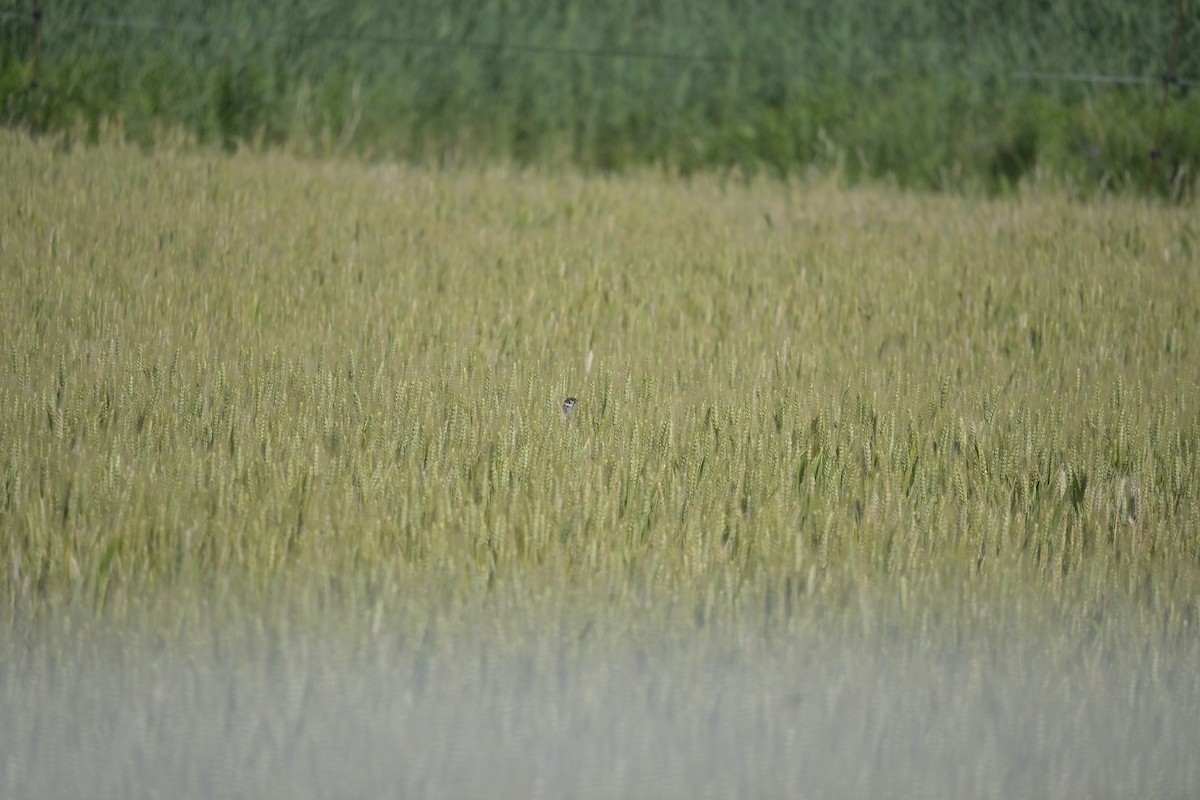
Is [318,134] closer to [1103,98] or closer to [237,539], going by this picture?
[1103,98]

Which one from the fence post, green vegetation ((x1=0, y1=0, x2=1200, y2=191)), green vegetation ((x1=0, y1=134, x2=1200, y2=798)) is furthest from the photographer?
green vegetation ((x1=0, y1=0, x2=1200, y2=191))

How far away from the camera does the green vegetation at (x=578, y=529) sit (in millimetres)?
2283

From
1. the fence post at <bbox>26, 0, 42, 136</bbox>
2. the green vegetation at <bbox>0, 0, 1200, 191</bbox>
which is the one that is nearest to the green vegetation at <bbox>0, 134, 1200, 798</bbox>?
the fence post at <bbox>26, 0, 42, 136</bbox>

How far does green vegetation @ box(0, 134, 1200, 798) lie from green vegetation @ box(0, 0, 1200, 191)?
9.00 feet

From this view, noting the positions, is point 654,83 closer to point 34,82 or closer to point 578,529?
point 34,82

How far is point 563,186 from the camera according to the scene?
7324 mm

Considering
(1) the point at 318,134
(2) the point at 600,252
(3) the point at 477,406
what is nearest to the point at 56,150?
(1) the point at 318,134

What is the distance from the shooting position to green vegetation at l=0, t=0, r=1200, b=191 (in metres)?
8.05

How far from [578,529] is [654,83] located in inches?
236

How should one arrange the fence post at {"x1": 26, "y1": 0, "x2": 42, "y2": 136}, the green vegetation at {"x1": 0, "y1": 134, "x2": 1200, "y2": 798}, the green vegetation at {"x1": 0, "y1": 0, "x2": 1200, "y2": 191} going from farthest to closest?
1. the green vegetation at {"x1": 0, "y1": 0, "x2": 1200, "y2": 191}
2. the fence post at {"x1": 26, "y1": 0, "x2": 42, "y2": 136}
3. the green vegetation at {"x1": 0, "y1": 134, "x2": 1200, "y2": 798}

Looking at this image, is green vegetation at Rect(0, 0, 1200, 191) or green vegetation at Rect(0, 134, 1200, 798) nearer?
green vegetation at Rect(0, 134, 1200, 798)

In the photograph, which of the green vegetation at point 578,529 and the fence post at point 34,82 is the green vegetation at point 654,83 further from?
the green vegetation at point 578,529

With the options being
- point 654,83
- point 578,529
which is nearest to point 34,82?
point 654,83

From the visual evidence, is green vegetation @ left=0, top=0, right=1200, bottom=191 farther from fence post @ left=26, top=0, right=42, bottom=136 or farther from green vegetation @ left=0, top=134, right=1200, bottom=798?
green vegetation @ left=0, top=134, right=1200, bottom=798
